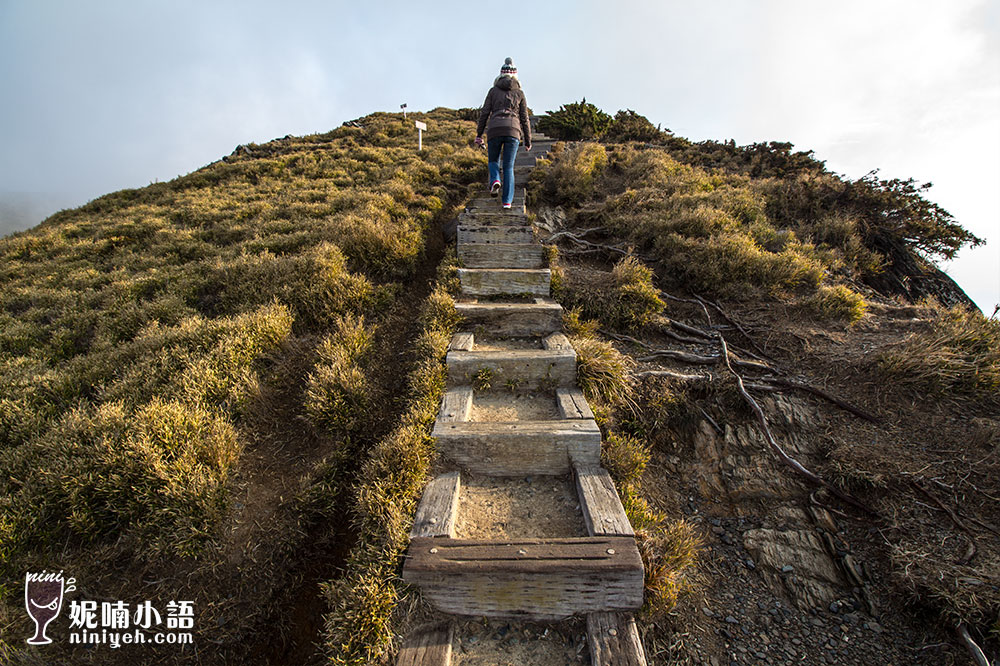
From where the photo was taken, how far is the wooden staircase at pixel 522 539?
2299mm

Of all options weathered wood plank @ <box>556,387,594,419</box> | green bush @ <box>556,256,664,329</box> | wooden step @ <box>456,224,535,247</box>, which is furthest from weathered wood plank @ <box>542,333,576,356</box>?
wooden step @ <box>456,224,535,247</box>

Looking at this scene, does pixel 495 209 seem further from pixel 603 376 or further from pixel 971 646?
pixel 971 646

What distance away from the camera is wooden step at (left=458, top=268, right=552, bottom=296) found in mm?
5918

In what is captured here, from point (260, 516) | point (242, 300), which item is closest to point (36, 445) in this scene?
point (260, 516)

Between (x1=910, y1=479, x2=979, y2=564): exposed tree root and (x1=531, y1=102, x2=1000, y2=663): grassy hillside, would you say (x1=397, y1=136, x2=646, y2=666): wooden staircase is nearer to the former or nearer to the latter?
(x1=531, y1=102, x2=1000, y2=663): grassy hillside

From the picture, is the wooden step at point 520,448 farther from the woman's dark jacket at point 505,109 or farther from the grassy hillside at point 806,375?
the woman's dark jacket at point 505,109

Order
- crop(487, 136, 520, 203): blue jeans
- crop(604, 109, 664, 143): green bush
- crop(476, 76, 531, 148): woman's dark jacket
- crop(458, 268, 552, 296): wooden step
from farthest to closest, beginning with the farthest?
A: 1. crop(604, 109, 664, 143): green bush
2. crop(487, 136, 520, 203): blue jeans
3. crop(476, 76, 531, 148): woman's dark jacket
4. crop(458, 268, 552, 296): wooden step

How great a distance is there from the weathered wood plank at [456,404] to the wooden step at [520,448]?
0.68ft

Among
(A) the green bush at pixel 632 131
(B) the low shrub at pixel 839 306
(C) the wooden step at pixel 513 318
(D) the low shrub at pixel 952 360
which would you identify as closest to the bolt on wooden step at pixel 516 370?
(C) the wooden step at pixel 513 318

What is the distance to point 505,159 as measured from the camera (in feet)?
26.0

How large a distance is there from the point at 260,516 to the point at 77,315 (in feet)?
18.1

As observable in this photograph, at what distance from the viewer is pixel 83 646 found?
229cm

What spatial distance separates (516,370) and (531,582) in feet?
6.93

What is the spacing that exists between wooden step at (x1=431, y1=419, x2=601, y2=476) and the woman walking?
6.15 metres
